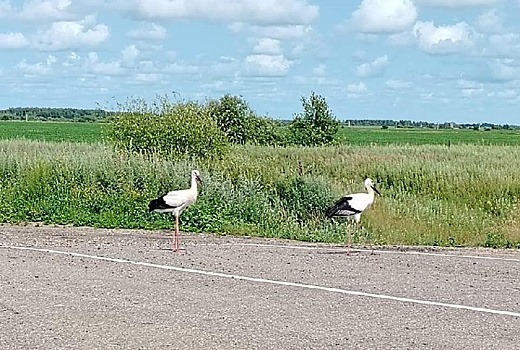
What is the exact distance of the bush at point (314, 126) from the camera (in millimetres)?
59438

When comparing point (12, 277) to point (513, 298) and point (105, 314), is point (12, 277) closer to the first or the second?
point (105, 314)

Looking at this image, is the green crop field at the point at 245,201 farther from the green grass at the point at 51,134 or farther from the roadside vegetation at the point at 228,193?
the green grass at the point at 51,134

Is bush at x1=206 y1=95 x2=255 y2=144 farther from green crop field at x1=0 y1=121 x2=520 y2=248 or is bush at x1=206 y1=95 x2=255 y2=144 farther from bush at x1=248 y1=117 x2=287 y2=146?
green crop field at x1=0 y1=121 x2=520 y2=248

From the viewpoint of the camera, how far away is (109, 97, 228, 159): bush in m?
32.0

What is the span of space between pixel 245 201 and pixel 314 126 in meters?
38.5

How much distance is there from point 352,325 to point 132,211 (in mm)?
12717

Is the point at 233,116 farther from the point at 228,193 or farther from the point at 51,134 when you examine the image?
the point at 51,134

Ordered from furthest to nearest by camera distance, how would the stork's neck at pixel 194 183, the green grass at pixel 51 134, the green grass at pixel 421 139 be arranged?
the green grass at pixel 421 139 < the green grass at pixel 51 134 < the stork's neck at pixel 194 183

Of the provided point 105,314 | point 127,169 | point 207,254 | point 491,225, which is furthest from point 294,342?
point 127,169

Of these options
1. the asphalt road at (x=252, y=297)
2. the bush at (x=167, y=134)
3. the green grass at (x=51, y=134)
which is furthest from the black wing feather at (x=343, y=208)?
the green grass at (x=51, y=134)

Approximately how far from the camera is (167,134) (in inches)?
1266

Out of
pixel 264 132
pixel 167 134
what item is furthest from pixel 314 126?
pixel 167 134

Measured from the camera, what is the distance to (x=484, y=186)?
29.7m

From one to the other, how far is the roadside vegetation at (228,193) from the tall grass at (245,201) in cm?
3
